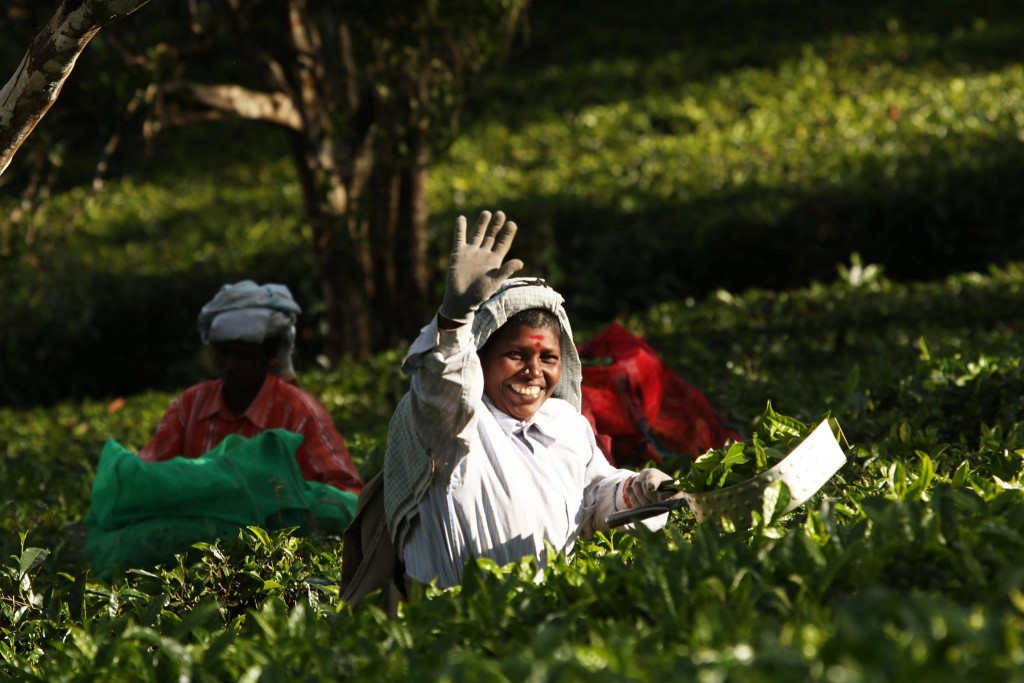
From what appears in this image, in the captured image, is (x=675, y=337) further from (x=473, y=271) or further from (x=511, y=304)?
(x=473, y=271)

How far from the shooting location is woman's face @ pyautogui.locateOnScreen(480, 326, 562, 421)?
329 cm

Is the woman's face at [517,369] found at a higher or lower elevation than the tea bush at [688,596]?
higher

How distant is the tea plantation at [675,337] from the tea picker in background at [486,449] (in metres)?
0.21

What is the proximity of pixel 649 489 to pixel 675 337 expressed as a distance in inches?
172

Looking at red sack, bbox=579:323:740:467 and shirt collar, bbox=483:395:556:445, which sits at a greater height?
shirt collar, bbox=483:395:556:445

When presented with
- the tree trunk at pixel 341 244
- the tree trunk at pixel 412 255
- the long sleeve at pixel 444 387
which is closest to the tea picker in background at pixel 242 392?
the long sleeve at pixel 444 387

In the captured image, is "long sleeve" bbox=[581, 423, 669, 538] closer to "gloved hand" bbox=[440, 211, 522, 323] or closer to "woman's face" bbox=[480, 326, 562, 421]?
"woman's face" bbox=[480, 326, 562, 421]

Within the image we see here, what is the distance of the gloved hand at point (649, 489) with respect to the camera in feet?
10.5

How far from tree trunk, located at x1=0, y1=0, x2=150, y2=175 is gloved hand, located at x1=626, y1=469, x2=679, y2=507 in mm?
1791

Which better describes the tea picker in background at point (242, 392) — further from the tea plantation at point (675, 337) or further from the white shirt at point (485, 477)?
the white shirt at point (485, 477)

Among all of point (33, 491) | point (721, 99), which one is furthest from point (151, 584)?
point (721, 99)

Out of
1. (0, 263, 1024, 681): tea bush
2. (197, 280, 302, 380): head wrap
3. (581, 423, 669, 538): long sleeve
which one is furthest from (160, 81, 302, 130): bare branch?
(581, 423, 669, 538): long sleeve

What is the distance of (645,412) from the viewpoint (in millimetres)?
5059

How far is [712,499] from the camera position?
9.50ft
